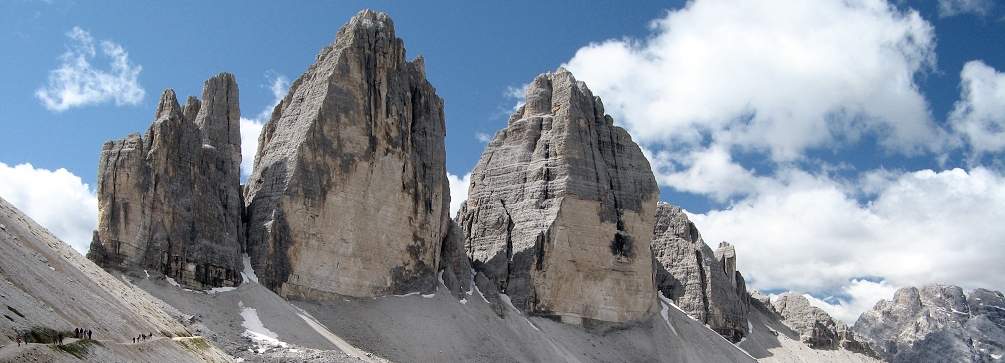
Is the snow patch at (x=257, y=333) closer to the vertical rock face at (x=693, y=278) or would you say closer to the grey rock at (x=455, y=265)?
the grey rock at (x=455, y=265)

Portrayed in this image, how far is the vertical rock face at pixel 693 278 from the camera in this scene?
8762 centimetres

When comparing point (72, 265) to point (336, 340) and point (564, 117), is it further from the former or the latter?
point (564, 117)

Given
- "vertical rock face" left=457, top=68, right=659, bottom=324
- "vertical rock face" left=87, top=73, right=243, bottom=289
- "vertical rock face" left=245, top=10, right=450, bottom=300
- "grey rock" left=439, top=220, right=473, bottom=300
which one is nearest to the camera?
"vertical rock face" left=87, top=73, right=243, bottom=289

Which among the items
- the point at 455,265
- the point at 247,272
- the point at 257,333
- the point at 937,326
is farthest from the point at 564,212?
the point at 937,326

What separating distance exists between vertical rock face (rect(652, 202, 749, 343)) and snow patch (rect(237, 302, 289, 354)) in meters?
46.5

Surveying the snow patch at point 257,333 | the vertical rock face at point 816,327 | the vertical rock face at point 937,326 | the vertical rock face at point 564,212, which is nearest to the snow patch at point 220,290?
the snow patch at point 257,333

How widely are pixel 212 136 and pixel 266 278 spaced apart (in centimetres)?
959

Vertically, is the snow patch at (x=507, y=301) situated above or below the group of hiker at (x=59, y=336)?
above

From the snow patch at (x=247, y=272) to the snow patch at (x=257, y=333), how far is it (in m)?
2.93

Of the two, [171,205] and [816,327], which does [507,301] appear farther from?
[816,327]

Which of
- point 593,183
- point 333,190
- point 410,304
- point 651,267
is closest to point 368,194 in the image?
point 333,190

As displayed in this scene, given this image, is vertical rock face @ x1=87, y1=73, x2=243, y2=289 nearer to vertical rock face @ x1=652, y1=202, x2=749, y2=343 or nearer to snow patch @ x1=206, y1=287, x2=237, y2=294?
snow patch @ x1=206, y1=287, x2=237, y2=294

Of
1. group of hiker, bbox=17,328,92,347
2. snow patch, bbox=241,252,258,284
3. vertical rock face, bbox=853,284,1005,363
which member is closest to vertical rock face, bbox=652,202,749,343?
snow patch, bbox=241,252,258,284

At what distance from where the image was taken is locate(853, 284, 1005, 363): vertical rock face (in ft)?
427
